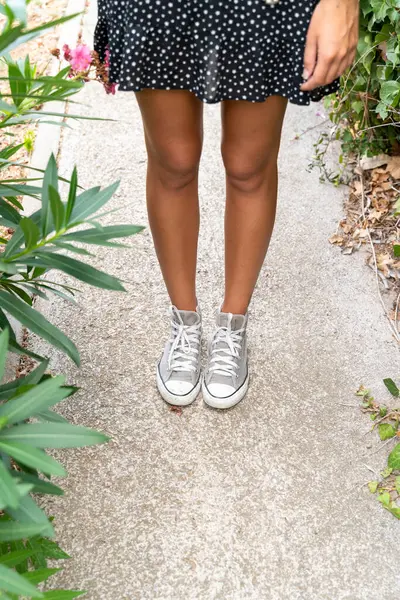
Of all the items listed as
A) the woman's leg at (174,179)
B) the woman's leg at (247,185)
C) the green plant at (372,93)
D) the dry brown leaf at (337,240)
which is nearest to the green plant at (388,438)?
the woman's leg at (247,185)

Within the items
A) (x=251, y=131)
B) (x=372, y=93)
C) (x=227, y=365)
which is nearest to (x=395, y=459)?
(x=227, y=365)

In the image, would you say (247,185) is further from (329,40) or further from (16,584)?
(16,584)

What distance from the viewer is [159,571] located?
1.53 meters

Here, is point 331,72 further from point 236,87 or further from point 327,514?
point 327,514

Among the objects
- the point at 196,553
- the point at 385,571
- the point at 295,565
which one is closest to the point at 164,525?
the point at 196,553

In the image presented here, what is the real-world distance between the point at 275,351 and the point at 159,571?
78cm

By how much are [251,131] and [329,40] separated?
0.87 feet

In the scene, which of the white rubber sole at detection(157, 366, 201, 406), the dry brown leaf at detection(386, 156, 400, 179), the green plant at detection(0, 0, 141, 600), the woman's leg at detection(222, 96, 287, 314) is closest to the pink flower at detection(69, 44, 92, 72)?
the green plant at detection(0, 0, 141, 600)

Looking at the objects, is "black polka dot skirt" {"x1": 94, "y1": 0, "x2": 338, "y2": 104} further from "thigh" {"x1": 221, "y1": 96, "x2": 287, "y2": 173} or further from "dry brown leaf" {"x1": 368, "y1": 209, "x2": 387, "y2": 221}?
"dry brown leaf" {"x1": 368, "y1": 209, "x2": 387, "y2": 221}

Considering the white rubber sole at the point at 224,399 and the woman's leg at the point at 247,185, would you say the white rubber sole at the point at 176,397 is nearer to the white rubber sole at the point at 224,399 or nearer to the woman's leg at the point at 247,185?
the white rubber sole at the point at 224,399

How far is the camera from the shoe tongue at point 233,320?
1.92m

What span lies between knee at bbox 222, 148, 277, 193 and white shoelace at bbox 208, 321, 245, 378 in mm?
447

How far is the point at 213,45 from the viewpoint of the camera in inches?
53.6

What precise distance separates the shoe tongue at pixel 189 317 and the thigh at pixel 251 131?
48 cm
